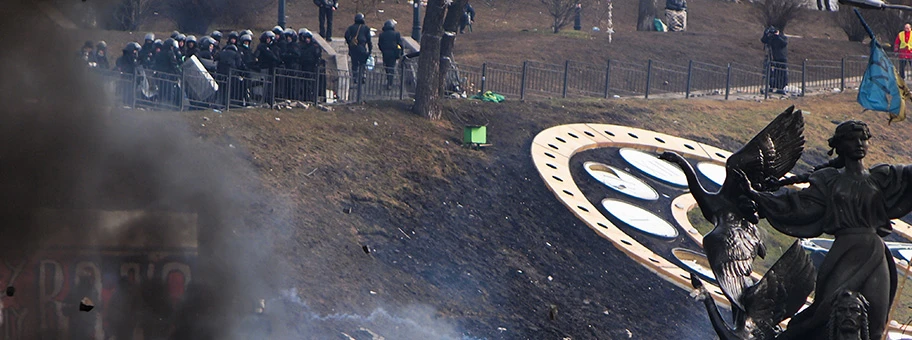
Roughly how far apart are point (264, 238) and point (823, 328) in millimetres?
7872

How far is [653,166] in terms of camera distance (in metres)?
21.1

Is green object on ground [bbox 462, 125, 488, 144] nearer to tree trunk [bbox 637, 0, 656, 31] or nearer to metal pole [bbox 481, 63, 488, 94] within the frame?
metal pole [bbox 481, 63, 488, 94]

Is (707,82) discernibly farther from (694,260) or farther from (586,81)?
(694,260)

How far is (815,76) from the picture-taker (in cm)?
2991

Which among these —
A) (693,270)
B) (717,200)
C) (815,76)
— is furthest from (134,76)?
(815,76)

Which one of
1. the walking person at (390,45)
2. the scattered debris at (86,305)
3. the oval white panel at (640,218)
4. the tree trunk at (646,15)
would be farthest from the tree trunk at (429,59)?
the tree trunk at (646,15)

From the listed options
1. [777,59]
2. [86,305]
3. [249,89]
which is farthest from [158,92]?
[777,59]

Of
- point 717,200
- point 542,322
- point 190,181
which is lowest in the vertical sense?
point 542,322

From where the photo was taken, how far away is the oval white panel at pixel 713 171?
20.7 m

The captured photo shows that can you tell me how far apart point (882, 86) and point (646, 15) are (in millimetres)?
25213

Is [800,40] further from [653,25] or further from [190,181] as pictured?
[190,181]

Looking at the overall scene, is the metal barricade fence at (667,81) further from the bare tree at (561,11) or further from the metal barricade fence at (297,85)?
the metal barricade fence at (297,85)

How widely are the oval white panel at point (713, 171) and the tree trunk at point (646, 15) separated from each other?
14266 millimetres

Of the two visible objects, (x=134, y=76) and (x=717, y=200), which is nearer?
(x=717, y=200)
